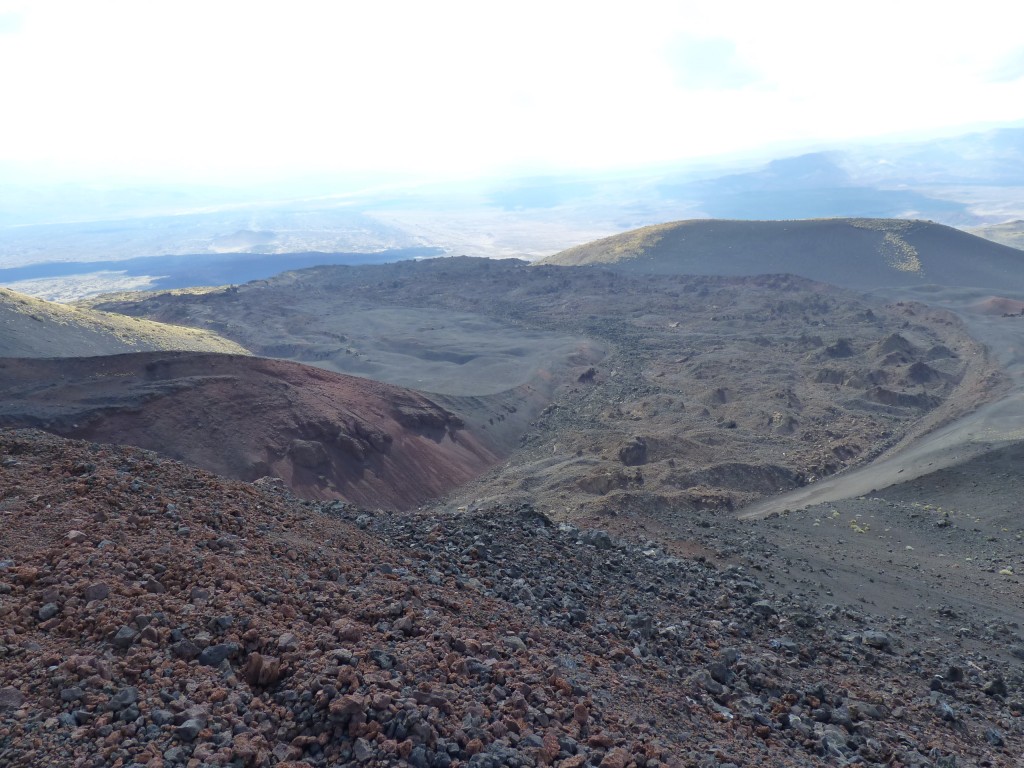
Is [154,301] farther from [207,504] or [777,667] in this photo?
[777,667]

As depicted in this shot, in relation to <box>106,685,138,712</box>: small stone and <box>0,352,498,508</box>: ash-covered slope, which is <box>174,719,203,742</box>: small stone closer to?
<box>106,685,138,712</box>: small stone

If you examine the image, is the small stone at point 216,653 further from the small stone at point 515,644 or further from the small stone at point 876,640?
the small stone at point 876,640

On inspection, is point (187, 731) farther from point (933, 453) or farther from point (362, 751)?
point (933, 453)

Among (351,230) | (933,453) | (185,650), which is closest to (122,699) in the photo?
(185,650)

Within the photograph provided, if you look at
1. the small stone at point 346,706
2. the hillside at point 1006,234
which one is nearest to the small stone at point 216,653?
the small stone at point 346,706

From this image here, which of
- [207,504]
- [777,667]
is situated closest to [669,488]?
[777,667]

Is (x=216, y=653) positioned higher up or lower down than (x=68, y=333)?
lower down
